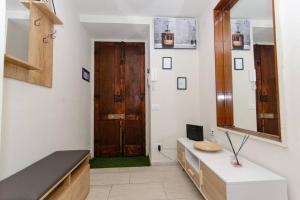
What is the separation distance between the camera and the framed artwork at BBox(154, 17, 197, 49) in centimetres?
344

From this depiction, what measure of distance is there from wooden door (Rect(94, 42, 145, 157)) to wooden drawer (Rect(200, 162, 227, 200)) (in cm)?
237

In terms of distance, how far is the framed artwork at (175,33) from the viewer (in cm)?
344

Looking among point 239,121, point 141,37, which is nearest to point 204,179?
point 239,121

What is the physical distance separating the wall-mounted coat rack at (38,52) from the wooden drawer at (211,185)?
193cm

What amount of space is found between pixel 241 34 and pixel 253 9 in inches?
12.5

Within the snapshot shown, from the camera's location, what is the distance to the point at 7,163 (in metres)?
1.38

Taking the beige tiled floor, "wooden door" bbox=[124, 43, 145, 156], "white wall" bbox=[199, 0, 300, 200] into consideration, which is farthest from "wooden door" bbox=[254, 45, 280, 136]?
"wooden door" bbox=[124, 43, 145, 156]

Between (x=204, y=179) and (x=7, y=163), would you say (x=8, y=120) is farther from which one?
(x=204, y=179)

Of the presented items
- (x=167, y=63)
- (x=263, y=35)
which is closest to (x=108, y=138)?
(x=167, y=63)

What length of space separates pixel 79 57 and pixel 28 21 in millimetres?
1564

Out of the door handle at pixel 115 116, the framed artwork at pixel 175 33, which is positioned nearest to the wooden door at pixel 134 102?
the door handle at pixel 115 116

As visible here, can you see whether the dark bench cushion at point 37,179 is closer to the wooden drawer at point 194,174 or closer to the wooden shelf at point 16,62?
the wooden shelf at point 16,62

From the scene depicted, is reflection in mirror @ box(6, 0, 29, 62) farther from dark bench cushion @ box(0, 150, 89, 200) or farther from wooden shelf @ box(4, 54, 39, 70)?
dark bench cushion @ box(0, 150, 89, 200)

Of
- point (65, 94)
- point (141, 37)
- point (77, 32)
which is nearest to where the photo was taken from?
point (65, 94)
